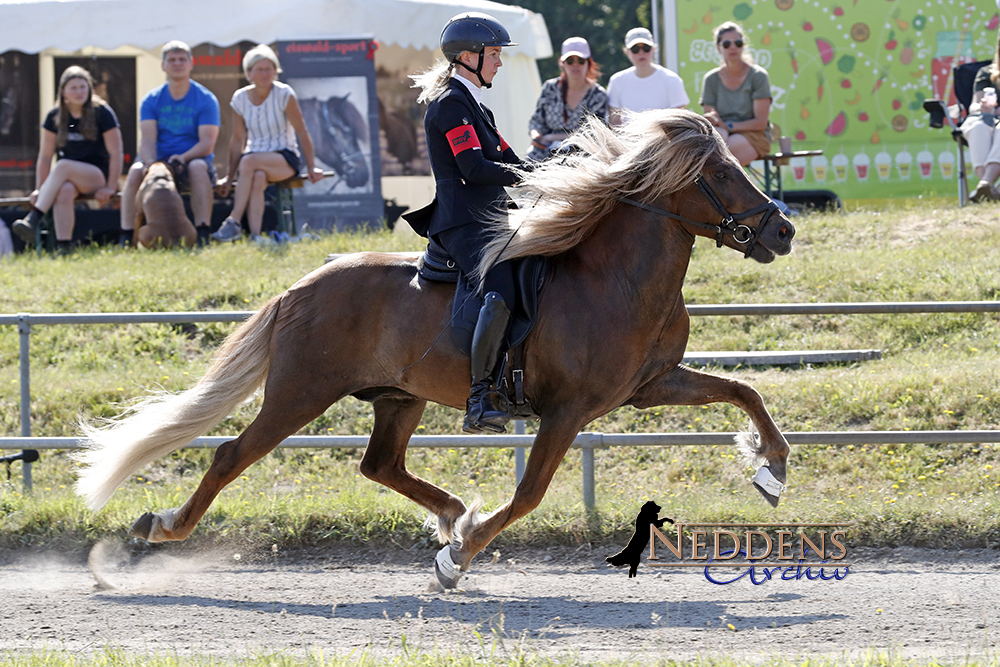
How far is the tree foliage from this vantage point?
1305 inches

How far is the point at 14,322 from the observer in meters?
7.34

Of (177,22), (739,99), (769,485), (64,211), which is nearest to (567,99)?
(739,99)

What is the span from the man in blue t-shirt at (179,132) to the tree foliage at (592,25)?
21.9 meters

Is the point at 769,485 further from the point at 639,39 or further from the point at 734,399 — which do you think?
the point at 639,39

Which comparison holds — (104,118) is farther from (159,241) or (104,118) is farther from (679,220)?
(679,220)

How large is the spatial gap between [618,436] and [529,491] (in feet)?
4.95

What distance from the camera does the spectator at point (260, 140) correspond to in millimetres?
11617

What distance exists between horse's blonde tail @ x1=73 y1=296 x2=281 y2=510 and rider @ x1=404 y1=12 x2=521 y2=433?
3.40ft

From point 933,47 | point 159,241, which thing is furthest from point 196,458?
point 933,47

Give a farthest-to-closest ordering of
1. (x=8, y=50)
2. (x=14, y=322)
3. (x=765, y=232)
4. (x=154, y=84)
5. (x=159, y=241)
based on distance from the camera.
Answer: (x=154, y=84)
(x=8, y=50)
(x=159, y=241)
(x=14, y=322)
(x=765, y=232)

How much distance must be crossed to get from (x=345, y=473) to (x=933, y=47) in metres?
10.1

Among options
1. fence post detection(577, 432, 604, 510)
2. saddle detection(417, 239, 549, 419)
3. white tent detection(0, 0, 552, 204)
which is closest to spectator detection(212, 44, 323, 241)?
white tent detection(0, 0, 552, 204)

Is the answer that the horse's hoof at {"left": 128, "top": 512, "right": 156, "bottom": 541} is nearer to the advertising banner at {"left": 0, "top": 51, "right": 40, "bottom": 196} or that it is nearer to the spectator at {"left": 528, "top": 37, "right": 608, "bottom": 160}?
the spectator at {"left": 528, "top": 37, "right": 608, "bottom": 160}

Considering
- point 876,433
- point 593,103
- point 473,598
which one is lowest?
point 473,598
